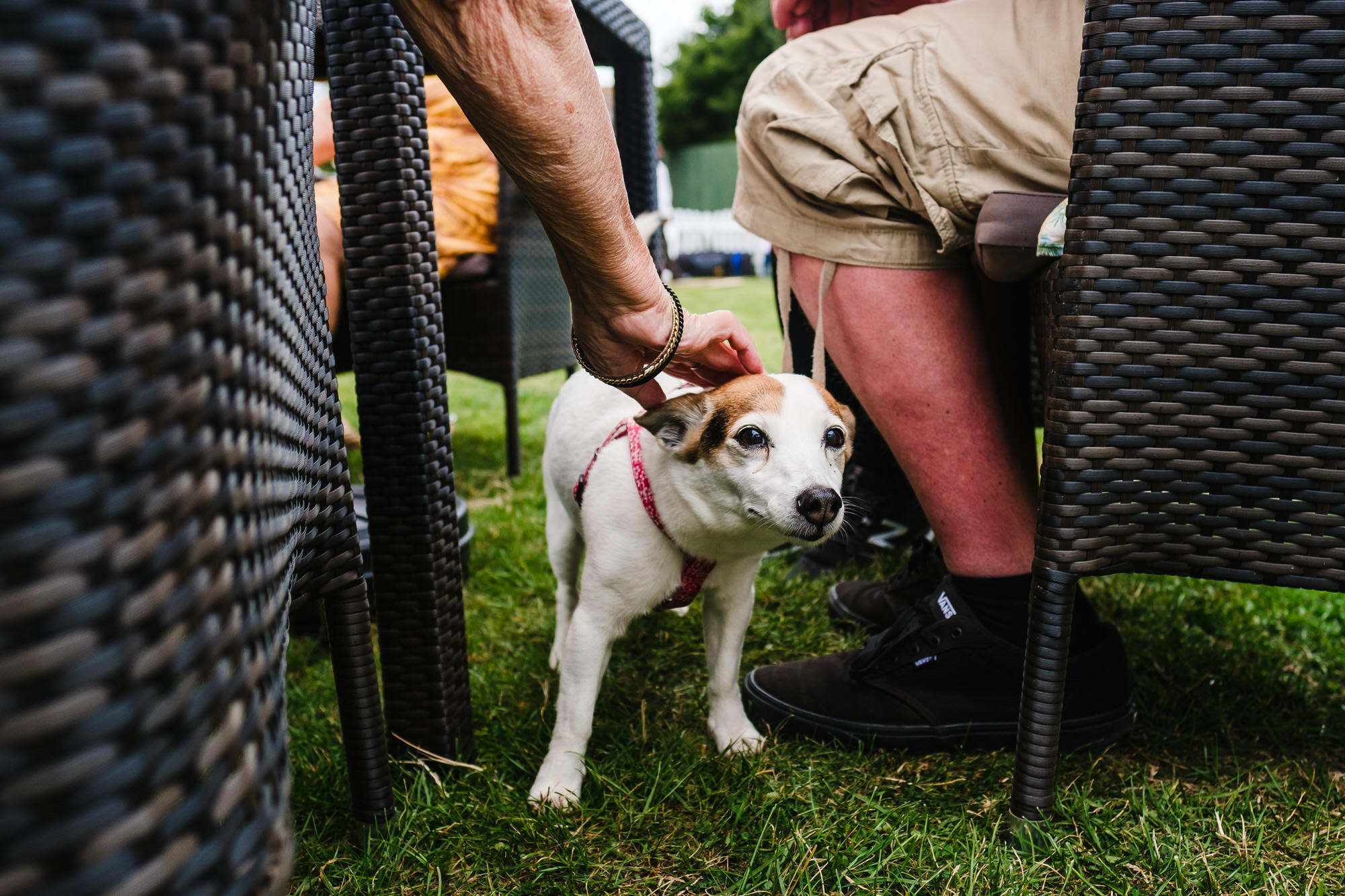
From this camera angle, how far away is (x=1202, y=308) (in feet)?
3.62

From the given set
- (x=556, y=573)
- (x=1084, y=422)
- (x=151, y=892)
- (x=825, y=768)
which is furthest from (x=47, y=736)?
(x=556, y=573)

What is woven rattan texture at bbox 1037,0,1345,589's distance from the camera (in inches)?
A: 40.4

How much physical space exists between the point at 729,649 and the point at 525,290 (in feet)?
6.60

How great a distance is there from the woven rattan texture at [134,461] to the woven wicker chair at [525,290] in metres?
2.26

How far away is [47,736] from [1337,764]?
6.00 ft

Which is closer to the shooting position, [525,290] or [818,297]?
[818,297]

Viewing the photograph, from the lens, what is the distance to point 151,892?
1.36 feet

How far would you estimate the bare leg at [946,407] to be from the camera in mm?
1622

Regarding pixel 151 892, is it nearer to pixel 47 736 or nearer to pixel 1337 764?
pixel 47 736

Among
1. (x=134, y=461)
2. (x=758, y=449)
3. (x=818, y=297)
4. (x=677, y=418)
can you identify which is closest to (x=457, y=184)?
(x=818, y=297)

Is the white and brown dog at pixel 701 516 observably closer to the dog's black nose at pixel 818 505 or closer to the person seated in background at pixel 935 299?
the dog's black nose at pixel 818 505

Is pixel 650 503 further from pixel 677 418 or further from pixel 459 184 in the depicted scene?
pixel 459 184

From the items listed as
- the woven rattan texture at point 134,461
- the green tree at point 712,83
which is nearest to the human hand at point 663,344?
the woven rattan texture at point 134,461

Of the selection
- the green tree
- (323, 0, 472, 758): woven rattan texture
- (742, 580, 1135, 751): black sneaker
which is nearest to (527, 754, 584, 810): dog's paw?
(323, 0, 472, 758): woven rattan texture
